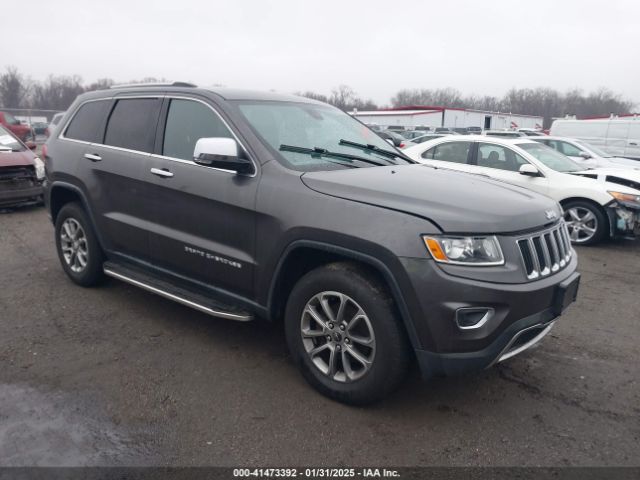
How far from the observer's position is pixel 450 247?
109 inches

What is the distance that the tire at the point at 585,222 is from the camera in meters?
7.73

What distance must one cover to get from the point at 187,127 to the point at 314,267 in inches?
60.6

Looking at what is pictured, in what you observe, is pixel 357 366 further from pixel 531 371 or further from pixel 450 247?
pixel 531 371

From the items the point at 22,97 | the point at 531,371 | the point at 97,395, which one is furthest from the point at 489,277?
the point at 22,97

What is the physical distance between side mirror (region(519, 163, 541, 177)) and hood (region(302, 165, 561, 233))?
4738 mm

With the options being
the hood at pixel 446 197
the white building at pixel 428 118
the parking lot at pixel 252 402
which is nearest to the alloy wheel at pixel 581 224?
the parking lot at pixel 252 402

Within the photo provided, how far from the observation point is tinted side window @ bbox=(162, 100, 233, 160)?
382 cm

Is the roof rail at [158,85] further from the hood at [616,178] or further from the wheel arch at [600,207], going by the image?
the hood at [616,178]

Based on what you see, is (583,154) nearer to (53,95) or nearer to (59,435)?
(59,435)

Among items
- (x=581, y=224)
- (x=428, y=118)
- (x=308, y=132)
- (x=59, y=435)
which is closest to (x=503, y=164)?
(x=581, y=224)

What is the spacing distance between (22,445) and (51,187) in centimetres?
304

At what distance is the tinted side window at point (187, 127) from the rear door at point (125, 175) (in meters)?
0.19

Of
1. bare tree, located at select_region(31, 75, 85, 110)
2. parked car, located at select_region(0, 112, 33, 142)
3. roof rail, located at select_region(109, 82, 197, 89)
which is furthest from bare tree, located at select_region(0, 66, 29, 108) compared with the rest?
roof rail, located at select_region(109, 82, 197, 89)

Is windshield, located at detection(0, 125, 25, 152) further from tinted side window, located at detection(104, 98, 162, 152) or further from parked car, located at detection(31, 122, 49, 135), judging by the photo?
parked car, located at detection(31, 122, 49, 135)
